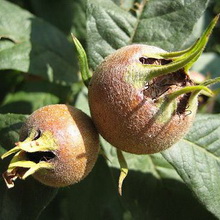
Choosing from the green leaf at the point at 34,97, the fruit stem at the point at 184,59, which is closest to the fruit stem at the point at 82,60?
the fruit stem at the point at 184,59

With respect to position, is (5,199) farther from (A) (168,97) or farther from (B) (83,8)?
(B) (83,8)

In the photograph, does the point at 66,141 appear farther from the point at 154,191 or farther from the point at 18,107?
the point at 18,107

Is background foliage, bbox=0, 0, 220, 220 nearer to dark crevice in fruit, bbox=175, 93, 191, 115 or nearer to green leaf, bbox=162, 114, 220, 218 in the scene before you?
green leaf, bbox=162, 114, 220, 218

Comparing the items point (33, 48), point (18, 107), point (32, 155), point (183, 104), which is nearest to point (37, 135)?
point (32, 155)

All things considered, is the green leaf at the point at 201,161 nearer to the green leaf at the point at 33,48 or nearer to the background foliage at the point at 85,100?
the background foliage at the point at 85,100

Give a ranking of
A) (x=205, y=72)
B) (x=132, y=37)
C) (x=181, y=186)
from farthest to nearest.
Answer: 1. (x=205, y=72)
2. (x=181, y=186)
3. (x=132, y=37)

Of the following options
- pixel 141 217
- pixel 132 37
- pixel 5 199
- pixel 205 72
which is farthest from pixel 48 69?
pixel 205 72
